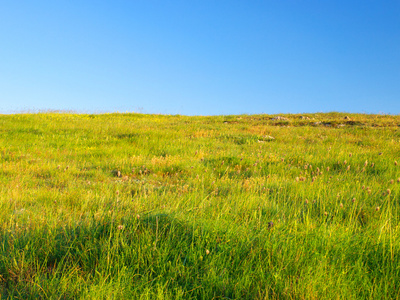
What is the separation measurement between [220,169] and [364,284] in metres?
4.40

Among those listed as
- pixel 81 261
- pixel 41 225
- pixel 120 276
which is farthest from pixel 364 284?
pixel 41 225

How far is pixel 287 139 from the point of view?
11.6 meters

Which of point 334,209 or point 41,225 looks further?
point 334,209

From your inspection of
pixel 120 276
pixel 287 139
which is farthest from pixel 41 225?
pixel 287 139

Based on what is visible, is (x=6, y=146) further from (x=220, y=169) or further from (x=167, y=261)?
(x=167, y=261)

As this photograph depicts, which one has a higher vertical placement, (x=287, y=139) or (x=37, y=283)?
(x=287, y=139)

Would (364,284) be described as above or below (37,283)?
above

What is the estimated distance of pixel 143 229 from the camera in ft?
8.75

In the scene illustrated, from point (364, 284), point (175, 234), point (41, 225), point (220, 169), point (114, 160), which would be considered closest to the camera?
point (364, 284)

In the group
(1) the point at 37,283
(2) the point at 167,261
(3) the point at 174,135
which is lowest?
(1) the point at 37,283

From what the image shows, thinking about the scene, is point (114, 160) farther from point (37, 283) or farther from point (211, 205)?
point (37, 283)

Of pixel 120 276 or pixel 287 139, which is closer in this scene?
pixel 120 276

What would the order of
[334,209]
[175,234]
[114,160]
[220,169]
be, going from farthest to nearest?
[114,160] → [220,169] → [334,209] → [175,234]

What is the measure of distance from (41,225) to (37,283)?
31.8 inches
